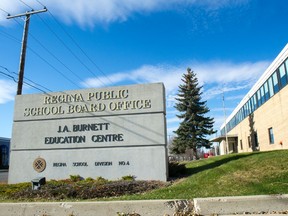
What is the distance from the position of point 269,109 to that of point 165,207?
984 inches

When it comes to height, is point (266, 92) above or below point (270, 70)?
below

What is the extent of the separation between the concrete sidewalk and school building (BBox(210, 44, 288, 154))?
19021 mm

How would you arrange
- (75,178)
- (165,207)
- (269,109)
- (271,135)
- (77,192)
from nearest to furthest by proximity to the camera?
(165,207) → (77,192) → (75,178) → (269,109) → (271,135)

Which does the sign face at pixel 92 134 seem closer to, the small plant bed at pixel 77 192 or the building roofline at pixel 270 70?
the small plant bed at pixel 77 192

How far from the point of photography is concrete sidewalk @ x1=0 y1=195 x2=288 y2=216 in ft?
21.4

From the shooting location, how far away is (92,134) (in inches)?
589

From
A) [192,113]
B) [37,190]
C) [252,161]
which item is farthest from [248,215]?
[192,113]

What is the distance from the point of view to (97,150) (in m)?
14.7

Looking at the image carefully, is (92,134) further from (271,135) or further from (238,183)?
(271,135)

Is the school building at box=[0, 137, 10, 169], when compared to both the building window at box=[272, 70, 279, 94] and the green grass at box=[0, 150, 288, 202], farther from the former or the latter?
the building window at box=[272, 70, 279, 94]

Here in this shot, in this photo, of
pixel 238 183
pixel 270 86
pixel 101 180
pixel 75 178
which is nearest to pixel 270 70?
pixel 270 86

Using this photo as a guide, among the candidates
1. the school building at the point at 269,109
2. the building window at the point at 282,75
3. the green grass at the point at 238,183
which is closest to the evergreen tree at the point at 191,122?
the school building at the point at 269,109

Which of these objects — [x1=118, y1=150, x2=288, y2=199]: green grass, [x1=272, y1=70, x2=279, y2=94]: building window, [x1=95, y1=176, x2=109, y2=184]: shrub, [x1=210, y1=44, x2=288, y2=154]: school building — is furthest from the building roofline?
[x1=95, y1=176, x2=109, y2=184]: shrub

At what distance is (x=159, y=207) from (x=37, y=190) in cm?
620
